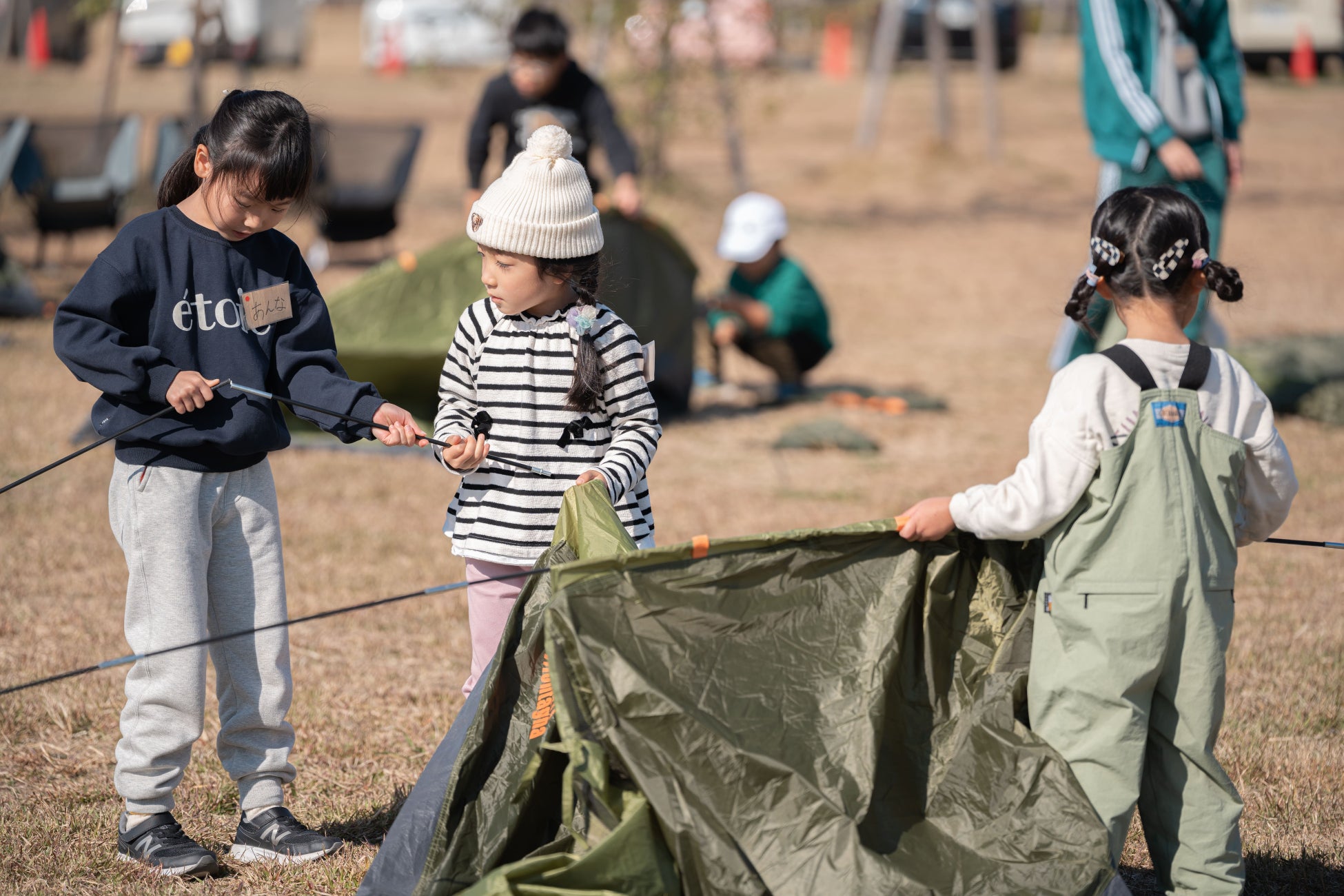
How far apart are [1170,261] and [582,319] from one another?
44.0 inches

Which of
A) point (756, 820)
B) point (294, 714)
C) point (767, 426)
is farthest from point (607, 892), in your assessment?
point (767, 426)

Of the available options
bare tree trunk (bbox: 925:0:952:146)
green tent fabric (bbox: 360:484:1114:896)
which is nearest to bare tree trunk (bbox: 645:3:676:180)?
bare tree trunk (bbox: 925:0:952:146)

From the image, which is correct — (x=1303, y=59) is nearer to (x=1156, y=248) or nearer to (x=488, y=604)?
(x=1156, y=248)

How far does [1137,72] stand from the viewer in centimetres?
504

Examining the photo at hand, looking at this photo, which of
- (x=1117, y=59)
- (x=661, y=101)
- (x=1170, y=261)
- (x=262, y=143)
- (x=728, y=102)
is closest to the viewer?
(x=1170, y=261)

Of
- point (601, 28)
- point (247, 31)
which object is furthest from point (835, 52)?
point (601, 28)

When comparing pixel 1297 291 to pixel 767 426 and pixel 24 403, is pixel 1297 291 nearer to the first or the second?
pixel 767 426

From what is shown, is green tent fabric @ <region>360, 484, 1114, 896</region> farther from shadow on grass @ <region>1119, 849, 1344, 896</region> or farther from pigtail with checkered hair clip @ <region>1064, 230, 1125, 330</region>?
shadow on grass @ <region>1119, 849, 1344, 896</region>

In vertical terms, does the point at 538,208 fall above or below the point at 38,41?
below

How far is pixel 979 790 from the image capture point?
2379 mm

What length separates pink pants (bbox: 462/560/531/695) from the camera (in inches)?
110

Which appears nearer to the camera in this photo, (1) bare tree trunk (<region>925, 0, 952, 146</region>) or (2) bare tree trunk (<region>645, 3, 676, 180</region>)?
(2) bare tree trunk (<region>645, 3, 676, 180</region>)

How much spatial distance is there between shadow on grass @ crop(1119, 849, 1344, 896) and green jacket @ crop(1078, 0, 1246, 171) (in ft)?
9.20

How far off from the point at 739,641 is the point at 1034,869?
24.4 inches
